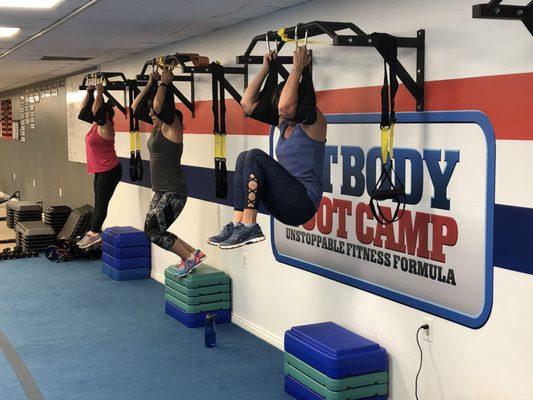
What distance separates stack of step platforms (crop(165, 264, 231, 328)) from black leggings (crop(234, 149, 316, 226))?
2.40 m

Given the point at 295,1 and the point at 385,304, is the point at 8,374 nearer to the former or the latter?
the point at 385,304

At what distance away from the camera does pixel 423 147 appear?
3.97 metres

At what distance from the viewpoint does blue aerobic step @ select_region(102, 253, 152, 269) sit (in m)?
8.21

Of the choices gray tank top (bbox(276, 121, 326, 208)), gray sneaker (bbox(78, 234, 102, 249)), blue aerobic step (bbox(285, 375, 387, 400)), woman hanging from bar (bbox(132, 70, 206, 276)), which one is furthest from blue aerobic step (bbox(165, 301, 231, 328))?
gray tank top (bbox(276, 121, 326, 208))

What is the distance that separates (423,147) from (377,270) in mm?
894

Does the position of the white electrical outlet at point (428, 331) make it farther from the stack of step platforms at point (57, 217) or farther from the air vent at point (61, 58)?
the stack of step platforms at point (57, 217)

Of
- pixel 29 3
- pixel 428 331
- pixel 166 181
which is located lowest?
pixel 428 331

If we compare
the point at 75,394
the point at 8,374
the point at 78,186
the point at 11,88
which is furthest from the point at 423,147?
the point at 11,88

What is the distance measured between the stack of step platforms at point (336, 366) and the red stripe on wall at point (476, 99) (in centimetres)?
150

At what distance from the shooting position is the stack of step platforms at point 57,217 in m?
10.5

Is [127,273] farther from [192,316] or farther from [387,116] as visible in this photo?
[387,116]

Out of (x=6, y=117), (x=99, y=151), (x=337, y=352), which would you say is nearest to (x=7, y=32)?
(x=99, y=151)

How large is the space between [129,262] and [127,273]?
0.13 meters

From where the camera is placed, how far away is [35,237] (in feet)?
32.7
